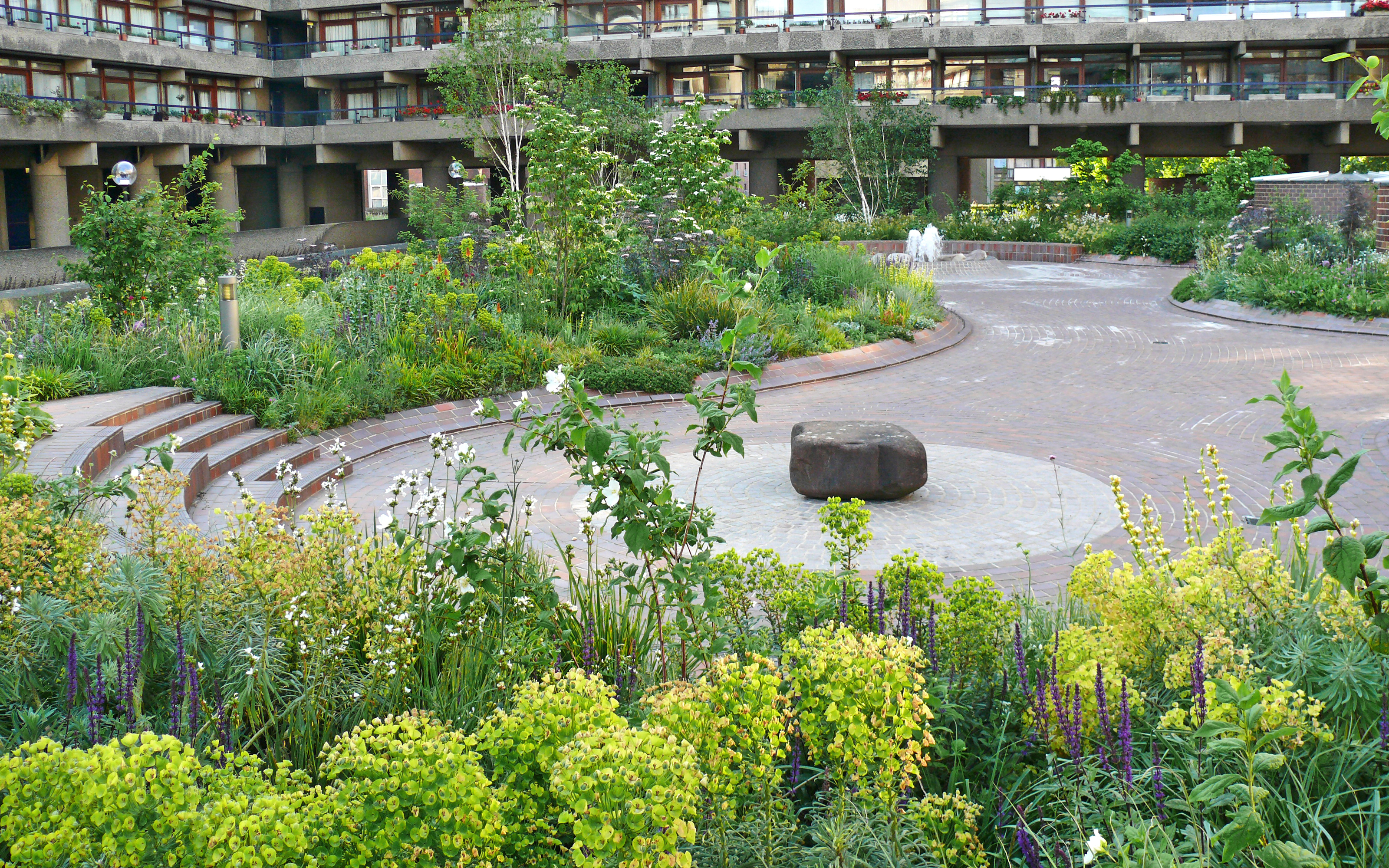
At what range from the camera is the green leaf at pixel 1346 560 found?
332cm

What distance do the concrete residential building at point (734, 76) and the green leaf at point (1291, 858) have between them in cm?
3880

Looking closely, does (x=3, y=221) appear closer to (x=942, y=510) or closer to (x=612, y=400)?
(x=612, y=400)

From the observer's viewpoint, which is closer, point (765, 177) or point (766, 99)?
point (766, 99)

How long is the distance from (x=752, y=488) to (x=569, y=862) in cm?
718

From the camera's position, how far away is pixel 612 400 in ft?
46.0

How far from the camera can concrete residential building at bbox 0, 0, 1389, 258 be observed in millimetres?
40000

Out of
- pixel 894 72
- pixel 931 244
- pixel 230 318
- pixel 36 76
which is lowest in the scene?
pixel 230 318

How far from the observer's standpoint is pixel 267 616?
4.22 m

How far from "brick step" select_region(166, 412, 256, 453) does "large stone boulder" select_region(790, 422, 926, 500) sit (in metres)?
5.34

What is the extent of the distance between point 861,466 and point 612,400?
5042 mm

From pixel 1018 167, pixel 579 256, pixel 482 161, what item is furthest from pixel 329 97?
pixel 579 256

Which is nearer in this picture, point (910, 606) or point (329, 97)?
point (910, 606)

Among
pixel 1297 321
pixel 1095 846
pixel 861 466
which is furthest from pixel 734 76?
pixel 1095 846

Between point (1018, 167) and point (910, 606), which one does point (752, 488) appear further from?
point (1018, 167)
